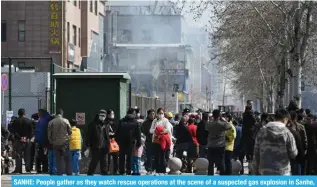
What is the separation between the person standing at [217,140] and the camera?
21.0m

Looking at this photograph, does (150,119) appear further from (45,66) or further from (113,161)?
(45,66)

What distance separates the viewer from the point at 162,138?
78.8 ft

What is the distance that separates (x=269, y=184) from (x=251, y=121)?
10.8 meters

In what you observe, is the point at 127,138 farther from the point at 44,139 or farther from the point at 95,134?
the point at 44,139

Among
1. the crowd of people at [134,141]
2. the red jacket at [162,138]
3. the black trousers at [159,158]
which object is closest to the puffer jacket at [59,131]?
the crowd of people at [134,141]

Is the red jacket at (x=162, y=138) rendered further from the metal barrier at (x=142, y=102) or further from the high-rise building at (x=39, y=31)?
the high-rise building at (x=39, y=31)

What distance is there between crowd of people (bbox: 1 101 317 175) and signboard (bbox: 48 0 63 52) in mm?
33676

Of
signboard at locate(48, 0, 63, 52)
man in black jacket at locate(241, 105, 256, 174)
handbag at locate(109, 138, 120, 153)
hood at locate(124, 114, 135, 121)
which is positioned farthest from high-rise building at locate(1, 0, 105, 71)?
hood at locate(124, 114, 135, 121)

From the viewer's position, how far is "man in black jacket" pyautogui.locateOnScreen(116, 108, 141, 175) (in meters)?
23.0

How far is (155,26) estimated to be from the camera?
13375 cm

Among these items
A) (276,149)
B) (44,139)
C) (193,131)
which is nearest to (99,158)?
(44,139)

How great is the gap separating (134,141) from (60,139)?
6.56 feet

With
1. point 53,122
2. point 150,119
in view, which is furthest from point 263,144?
point 150,119

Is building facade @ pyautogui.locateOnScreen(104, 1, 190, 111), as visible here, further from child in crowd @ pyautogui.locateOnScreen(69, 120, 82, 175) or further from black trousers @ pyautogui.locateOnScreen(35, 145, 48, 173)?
child in crowd @ pyautogui.locateOnScreen(69, 120, 82, 175)
